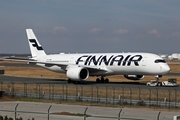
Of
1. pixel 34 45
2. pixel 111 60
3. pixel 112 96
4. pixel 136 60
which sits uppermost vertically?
pixel 34 45

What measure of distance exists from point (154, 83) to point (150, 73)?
1.49 m

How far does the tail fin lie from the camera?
77562mm

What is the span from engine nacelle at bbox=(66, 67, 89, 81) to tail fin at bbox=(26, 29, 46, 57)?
584 inches

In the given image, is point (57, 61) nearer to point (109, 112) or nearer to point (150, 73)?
point (150, 73)

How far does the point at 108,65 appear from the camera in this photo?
209 feet

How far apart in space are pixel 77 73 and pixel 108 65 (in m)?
5.01

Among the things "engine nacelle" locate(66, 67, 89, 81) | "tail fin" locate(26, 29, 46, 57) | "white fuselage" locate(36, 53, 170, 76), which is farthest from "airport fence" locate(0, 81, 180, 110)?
"tail fin" locate(26, 29, 46, 57)

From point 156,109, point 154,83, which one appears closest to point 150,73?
point 154,83

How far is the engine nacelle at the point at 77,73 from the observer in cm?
6184

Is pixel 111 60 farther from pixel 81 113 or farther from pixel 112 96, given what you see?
pixel 81 113

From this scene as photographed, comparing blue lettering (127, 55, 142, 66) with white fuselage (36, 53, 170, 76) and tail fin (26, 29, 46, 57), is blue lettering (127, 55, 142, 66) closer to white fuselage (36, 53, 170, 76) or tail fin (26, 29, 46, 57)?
white fuselage (36, 53, 170, 76)

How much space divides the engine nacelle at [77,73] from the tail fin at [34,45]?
14.8 m

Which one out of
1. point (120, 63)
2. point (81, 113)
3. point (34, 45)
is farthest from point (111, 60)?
point (81, 113)

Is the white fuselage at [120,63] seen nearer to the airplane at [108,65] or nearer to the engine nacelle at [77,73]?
the airplane at [108,65]
